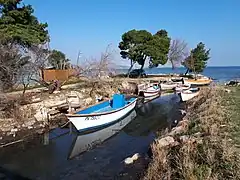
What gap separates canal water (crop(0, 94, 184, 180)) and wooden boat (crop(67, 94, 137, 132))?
0.43 m

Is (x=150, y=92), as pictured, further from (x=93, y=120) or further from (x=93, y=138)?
(x=93, y=138)

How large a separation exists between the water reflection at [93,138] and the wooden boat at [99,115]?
364 millimetres

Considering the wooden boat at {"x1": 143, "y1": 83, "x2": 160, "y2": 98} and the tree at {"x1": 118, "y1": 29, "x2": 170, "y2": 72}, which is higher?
the tree at {"x1": 118, "y1": 29, "x2": 170, "y2": 72}

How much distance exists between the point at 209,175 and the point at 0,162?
843cm

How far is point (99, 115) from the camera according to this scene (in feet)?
49.1

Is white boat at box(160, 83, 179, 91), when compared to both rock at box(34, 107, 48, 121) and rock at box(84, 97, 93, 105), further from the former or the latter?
rock at box(34, 107, 48, 121)

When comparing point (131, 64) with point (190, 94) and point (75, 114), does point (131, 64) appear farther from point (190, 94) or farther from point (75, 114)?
point (75, 114)

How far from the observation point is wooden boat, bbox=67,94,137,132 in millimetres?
14062

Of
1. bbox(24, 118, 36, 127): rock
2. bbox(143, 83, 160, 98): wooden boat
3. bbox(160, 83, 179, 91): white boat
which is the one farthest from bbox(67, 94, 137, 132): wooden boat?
bbox(160, 83, 179, 91): white boat

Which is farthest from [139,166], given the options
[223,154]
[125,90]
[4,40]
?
[125,90]

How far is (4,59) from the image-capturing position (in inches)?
693

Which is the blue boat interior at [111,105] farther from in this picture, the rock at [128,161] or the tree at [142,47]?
the tree at [142,47]

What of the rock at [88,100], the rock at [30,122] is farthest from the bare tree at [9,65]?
the rock at [88,100]

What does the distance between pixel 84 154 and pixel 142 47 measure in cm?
2967
